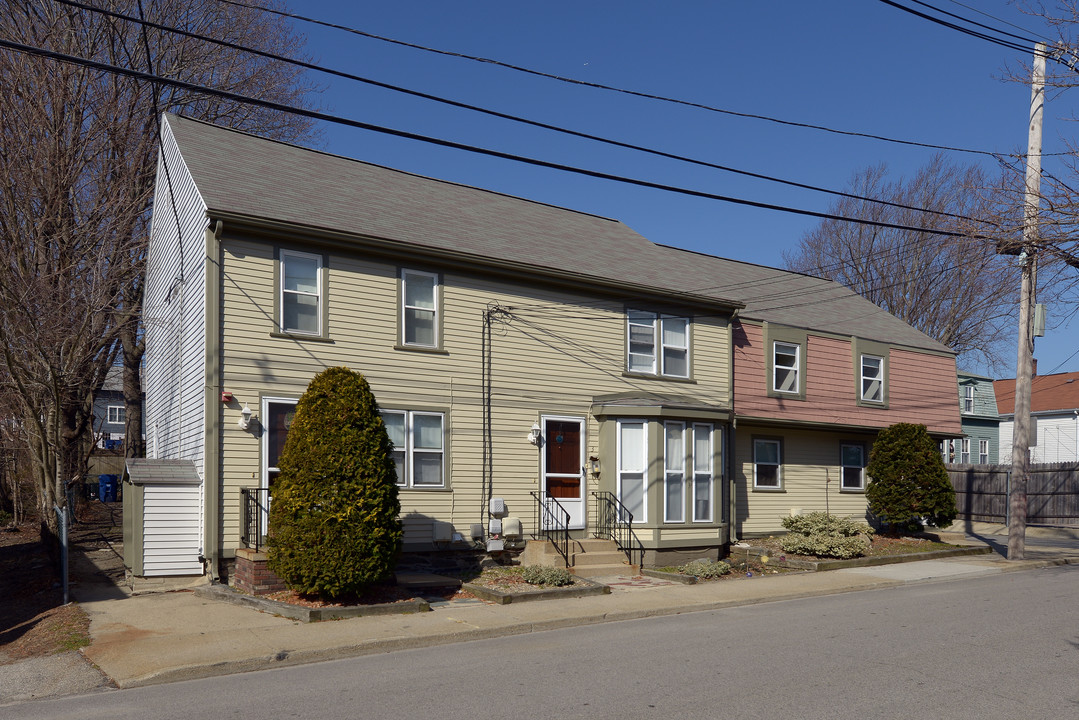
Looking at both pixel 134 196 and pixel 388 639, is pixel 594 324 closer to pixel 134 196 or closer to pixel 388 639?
pixel 388 639

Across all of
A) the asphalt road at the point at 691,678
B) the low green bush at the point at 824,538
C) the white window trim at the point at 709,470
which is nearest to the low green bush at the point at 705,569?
the white window trim at the point at 709,470

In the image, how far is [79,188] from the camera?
2439cm

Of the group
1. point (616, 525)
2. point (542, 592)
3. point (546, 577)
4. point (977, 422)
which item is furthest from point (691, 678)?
point (977, 422)

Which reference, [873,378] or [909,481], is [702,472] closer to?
[909,481]

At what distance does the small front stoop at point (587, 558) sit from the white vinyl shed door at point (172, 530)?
558cm

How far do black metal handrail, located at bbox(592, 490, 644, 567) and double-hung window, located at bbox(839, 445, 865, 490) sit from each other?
8729mm

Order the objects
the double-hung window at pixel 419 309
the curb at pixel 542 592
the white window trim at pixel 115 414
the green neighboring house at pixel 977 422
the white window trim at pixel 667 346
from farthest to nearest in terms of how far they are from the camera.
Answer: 1. the white window trim at pixel 115 414
2. the green neighboring house at pixel 977 422
3. the white window trim at pixel 667 346
4. the double-hung window at pixel 419 309
5. the curb at pixel 542 592

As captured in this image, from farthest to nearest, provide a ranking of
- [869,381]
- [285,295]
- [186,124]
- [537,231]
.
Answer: [869,381], [537,231], [186,124], [285,295]

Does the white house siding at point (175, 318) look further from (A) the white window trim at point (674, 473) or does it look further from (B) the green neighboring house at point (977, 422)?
(B) the green neighboring house at point (977, 422)

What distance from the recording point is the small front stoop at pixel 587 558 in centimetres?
1609

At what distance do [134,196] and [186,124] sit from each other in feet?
25.4

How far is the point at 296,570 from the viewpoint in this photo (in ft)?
38.9

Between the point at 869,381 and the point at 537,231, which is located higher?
the point at 537,231

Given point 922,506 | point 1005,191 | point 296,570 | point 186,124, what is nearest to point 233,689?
point 296,570
